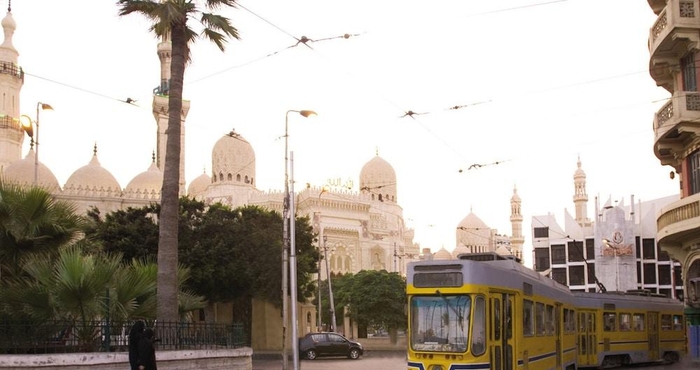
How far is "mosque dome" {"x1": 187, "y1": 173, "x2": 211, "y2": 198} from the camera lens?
86625 mm

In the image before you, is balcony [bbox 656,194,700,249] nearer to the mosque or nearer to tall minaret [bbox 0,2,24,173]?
the mosque

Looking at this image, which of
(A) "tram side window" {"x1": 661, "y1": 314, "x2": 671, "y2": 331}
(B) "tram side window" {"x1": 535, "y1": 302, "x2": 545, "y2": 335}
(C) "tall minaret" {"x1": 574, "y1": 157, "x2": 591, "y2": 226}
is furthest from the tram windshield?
(C) "tall minaret" {"x1": 574, "y1": 157, "x2": 591, "y2": 226}

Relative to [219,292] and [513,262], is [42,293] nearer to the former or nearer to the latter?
[513,262]

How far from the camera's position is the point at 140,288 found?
1548 cm

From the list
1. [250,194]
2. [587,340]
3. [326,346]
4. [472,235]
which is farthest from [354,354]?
[472,235]

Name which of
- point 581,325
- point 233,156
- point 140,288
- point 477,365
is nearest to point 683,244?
point 581,325

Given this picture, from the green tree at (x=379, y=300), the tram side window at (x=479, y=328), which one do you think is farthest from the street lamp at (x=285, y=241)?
the green tree at (x=379, y=300)

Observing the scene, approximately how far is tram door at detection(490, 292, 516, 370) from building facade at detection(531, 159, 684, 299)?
46.5 metres

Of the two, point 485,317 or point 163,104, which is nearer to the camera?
point 485,317

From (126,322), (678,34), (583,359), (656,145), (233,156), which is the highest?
(233,156)

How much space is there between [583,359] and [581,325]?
0.96 m

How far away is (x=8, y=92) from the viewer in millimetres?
57750

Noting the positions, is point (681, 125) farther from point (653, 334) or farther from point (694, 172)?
point (653, 334)

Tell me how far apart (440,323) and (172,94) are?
8.18 meters
